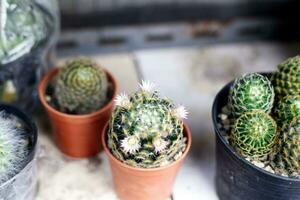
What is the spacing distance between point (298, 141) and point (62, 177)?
59 centimetres

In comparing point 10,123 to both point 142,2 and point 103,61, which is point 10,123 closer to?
point 103,61

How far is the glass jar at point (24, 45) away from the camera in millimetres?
1141

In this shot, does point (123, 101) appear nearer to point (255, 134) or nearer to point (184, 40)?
point (255, 134)

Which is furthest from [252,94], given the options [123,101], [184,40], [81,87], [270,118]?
[184,40]

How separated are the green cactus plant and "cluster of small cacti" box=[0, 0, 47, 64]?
2.15 ft

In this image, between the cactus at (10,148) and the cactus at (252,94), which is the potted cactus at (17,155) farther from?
the cactus at (252,94)

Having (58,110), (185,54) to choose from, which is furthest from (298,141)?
(185,54)

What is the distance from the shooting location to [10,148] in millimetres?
1005

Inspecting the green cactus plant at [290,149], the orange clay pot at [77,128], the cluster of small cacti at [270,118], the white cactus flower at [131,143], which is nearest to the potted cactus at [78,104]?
the orange clay pot at [77,128]

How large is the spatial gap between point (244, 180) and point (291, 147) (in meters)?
0.13

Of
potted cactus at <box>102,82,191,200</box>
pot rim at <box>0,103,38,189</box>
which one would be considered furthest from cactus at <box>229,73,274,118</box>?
pot rim at <box>0,103,38,189</box>

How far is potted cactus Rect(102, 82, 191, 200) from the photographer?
945 millimetres

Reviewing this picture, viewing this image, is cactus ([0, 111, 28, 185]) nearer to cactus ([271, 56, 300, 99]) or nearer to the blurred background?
the blurred background

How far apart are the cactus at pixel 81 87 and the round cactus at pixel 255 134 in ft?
1.16
